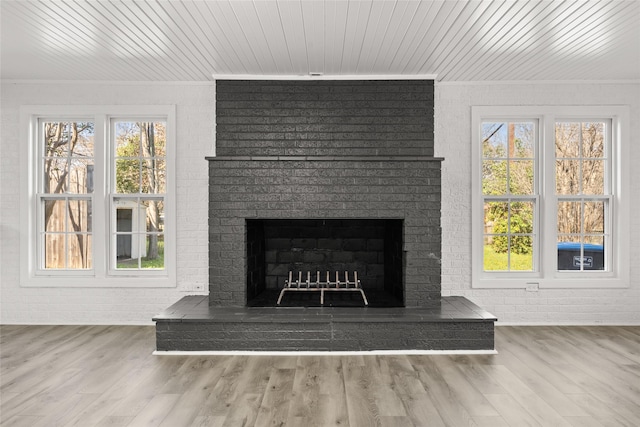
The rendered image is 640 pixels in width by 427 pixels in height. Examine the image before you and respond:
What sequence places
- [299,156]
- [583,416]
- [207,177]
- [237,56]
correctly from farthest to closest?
1. [207,177]
2. [299,156]
3. [237,56]
4. [583,416]

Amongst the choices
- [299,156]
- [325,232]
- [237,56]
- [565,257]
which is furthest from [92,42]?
[565,257]

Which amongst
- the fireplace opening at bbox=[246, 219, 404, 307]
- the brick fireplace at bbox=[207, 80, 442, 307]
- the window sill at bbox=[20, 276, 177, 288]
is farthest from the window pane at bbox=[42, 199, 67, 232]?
the fireplace opening at bbox=[246, 219, 404, 307]

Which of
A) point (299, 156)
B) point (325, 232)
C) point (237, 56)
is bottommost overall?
point (325, 232)

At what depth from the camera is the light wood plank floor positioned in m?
2.82

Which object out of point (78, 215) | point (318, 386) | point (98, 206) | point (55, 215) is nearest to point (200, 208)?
point (98, 206)

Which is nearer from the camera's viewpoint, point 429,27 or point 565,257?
point 429,27

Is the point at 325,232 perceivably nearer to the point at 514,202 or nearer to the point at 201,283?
the point at 201,283

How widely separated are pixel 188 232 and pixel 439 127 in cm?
300

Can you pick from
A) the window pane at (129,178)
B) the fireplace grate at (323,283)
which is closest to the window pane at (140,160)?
the window pane at (129,178)

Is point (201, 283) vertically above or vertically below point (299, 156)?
below

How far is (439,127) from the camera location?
509 centimetres

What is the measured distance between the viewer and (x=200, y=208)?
5074 mm

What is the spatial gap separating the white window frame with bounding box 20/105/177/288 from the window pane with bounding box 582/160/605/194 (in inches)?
181

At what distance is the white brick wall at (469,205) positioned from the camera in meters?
5.07
